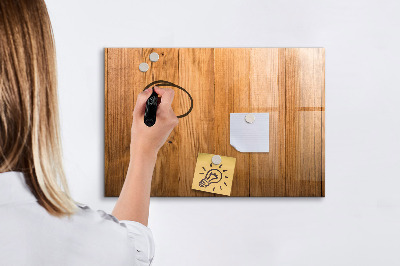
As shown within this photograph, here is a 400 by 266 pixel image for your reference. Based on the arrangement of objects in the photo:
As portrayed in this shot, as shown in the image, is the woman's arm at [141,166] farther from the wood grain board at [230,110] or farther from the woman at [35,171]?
the wood grain board at [230,110]

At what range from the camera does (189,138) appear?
1.04m

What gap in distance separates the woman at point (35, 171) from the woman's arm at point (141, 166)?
11 cm

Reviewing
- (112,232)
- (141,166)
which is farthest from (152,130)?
(112,232)

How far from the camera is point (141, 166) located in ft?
1.93

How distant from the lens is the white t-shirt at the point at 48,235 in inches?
14.0

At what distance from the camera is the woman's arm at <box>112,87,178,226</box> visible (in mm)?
555

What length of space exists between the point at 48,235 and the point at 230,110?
28.8 inches

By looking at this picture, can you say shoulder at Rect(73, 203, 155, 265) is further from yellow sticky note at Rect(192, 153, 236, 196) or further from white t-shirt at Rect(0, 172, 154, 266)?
yellow sticky note at Rect(192, 153, 236, 196)

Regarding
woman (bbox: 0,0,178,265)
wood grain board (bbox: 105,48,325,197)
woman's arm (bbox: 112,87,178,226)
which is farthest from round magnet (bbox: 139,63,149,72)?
woman (bbox: 0,0,178,265)

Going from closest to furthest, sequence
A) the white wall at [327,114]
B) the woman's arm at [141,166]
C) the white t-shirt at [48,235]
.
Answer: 1. the white t-shirt at [48,235]
2. the woman's arm at [141,166]
3. the white wall at [327,114]

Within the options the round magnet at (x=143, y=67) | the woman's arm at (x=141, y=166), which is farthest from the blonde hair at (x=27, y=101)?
the round magnet at (x=143, y=67)

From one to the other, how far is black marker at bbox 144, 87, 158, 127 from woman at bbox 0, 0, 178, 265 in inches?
8.7

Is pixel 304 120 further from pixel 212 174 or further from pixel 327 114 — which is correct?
pixel 212 174

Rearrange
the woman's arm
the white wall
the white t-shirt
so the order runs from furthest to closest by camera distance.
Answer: the white wall, the woman's arm, the white t-shirt
